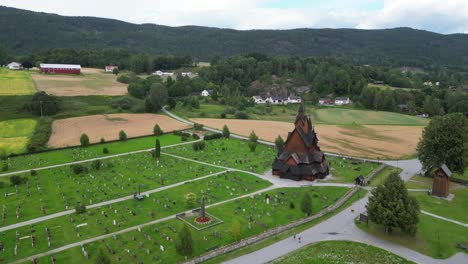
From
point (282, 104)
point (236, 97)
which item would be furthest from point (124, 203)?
point (282, 104)

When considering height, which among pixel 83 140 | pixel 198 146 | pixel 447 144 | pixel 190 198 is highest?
pixel 447 144

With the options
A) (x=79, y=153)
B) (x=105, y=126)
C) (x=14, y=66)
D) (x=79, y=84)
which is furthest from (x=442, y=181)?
(x=14, y=66)

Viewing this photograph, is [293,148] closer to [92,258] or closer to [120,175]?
[120,175]

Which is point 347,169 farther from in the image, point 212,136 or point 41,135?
point 41,135

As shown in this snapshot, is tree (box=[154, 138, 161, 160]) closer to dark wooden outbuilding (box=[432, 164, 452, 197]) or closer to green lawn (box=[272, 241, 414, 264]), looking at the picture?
green lawn (box=[272, 241, 414, 264])

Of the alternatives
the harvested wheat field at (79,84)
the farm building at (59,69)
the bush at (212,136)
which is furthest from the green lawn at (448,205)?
the farm building at (59,69)
